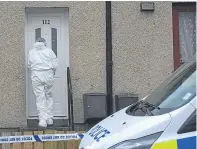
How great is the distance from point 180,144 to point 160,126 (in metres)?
0.22

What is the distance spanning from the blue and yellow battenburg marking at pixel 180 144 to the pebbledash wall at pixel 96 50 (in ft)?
17.2

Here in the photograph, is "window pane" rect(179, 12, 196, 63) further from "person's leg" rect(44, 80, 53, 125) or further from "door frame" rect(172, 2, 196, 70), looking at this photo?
"person's leg" rect(44, 80, 53, 125)

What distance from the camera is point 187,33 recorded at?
367 inches

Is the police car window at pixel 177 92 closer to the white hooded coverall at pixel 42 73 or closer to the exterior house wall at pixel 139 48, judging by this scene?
the white hooded coverall at pixel 42 73

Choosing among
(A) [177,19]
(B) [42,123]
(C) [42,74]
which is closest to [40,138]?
(B) [42,123]

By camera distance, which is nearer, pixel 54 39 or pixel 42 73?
pixel 42 73

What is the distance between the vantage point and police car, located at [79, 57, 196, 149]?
12.1 feet

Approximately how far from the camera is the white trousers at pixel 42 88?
8344mm

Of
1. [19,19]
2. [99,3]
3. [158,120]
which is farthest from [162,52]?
[158,120]

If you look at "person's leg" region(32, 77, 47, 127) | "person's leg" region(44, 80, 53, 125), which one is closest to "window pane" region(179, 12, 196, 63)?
"person's leg" region(44, 80, 53, 125)

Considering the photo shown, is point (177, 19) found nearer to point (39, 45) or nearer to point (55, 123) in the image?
point (39, 45)

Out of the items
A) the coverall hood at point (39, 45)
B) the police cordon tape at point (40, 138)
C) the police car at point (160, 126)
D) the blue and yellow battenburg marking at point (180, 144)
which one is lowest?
the police cordon tape at point (40, 138)

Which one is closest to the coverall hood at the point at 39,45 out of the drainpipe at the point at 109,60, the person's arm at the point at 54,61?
the person's arm at the point at 54,61

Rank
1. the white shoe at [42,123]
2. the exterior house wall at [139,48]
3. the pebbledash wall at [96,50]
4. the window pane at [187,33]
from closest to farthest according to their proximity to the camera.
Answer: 1. the white shoe at [42,123]
2. the pebbledash wall at [96,50]
3. the exterior house wall at [139,48]
4. the window pane at [187,33]
